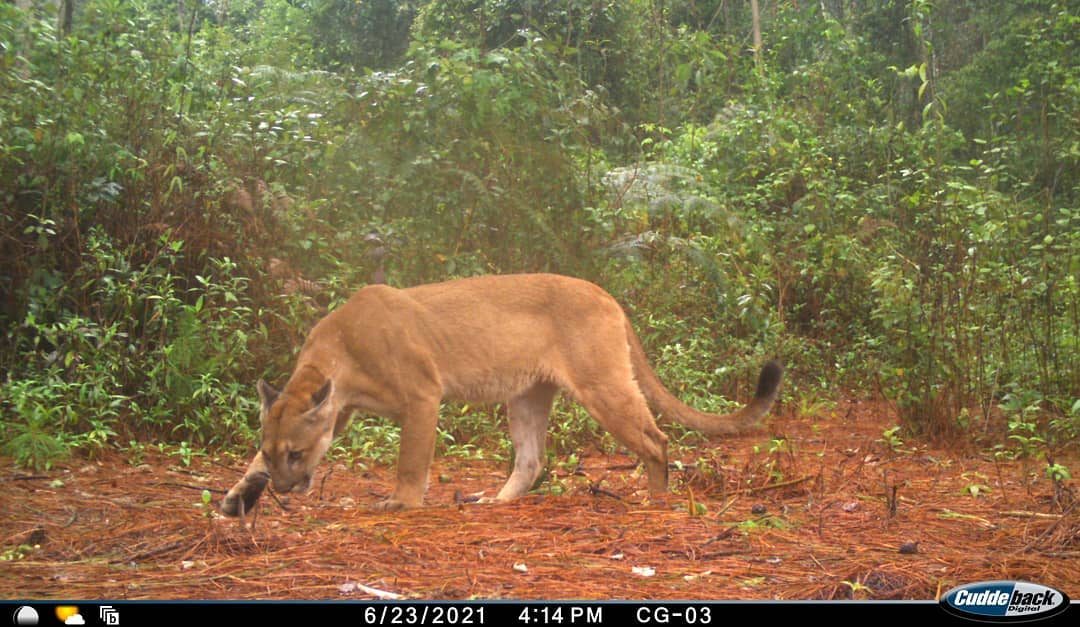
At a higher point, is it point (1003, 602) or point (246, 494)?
point (1003, 602)

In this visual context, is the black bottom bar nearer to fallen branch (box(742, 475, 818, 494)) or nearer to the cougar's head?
the cougar's head

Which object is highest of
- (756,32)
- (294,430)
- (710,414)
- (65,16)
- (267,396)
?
(756,32)

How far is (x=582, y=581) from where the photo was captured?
162 inches

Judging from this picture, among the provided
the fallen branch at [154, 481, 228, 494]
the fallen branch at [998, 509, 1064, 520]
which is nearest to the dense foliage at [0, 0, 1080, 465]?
the fallen branch at [154, 481, 228, 494]

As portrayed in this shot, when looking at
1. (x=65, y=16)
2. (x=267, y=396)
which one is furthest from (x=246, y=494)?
(x=65, y=16)

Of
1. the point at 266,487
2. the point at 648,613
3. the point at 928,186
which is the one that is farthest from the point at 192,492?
the point at 928,186

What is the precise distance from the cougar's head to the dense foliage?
1.15 m

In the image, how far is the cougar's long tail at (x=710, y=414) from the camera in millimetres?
6027

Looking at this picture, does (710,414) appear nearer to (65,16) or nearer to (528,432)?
(528,432)

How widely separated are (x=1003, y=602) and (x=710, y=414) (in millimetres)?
2690

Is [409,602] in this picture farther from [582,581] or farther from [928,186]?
[928,186]

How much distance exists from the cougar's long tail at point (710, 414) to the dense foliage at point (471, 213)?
3.78ft

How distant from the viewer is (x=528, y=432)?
254 inches

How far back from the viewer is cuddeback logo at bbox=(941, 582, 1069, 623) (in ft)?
11.9
